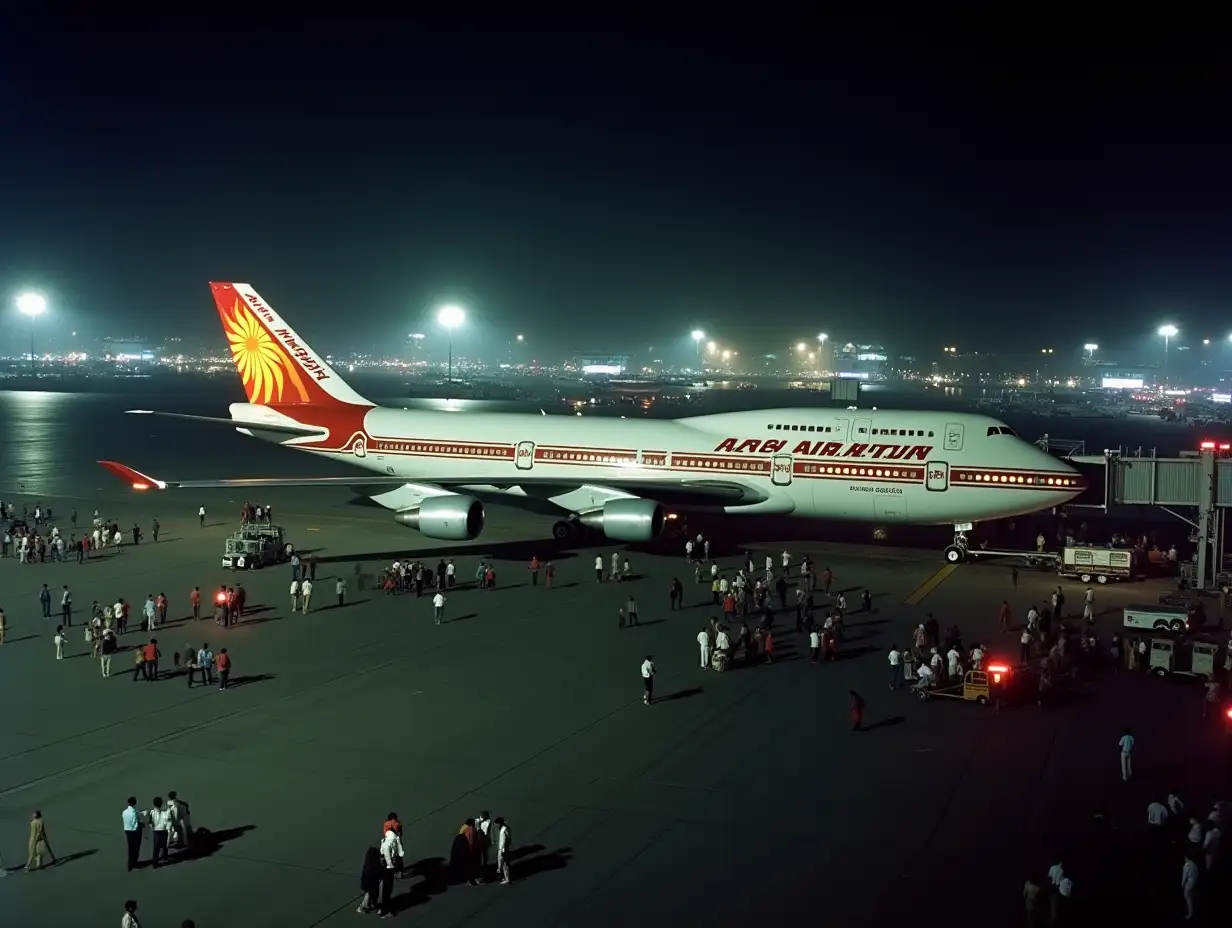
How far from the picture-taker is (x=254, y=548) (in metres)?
39.1

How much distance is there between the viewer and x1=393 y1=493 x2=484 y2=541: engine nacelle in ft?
127

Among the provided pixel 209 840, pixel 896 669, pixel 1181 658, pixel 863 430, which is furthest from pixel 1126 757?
pixel 863 430

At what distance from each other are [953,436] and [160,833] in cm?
3044

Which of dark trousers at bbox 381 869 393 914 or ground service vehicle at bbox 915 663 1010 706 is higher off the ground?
ground service vehicle at bbox 915 663 1010 706

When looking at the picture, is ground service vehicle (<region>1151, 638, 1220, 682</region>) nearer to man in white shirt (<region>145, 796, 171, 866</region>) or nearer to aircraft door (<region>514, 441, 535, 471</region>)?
man in white shirt (<region>145, 796, 171, 866</region>)

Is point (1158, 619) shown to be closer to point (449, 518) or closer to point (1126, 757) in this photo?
point (1126, 757)

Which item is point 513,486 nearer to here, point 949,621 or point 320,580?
point 320,580

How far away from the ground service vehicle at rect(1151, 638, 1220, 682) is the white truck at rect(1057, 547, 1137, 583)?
10.6 m

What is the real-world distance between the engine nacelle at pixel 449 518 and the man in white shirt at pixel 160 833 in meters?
22.2

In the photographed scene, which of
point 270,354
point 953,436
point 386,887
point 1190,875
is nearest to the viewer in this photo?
point 1190,875

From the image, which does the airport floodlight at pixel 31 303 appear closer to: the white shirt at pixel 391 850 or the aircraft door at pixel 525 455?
the aircraft door at pixel 525 455

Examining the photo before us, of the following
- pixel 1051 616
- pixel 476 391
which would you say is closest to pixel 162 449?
pixel 1051 616

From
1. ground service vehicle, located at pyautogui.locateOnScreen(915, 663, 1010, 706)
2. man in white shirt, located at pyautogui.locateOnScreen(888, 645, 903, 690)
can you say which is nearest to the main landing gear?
man in white shirt, located at pyautogui.locateOnScreen(888, 645, 903, 690)

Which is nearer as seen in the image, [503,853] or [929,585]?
[503,853]
